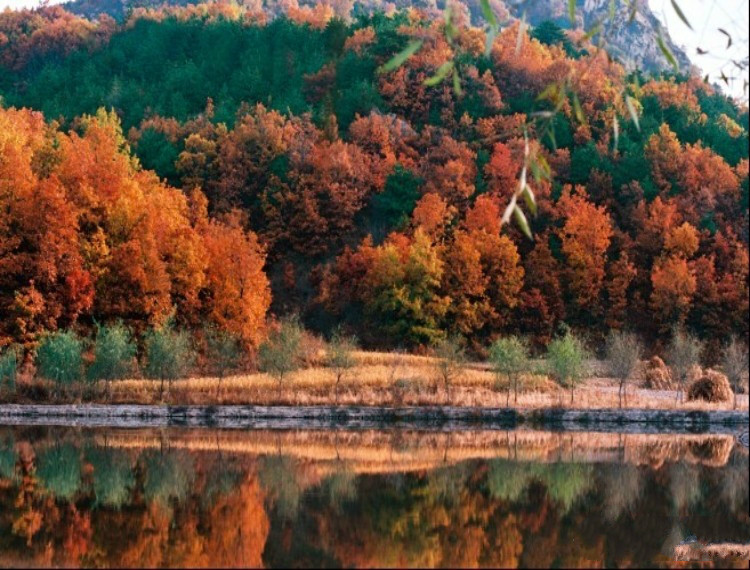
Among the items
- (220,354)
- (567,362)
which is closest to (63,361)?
(220,354)

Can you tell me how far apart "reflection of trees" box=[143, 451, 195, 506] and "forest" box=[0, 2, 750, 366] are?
2519 cm

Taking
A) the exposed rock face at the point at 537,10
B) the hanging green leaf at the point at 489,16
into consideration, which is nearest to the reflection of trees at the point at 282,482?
the hanging green leaf at the point at 489,16

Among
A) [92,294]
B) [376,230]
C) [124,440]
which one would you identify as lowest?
[124,440]

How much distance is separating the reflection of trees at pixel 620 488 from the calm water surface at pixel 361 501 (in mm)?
39

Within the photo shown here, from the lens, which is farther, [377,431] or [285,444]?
[377,431]

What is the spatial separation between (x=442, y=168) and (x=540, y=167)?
69.9m

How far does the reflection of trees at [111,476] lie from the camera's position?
19.1 m

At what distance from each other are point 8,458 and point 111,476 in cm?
465

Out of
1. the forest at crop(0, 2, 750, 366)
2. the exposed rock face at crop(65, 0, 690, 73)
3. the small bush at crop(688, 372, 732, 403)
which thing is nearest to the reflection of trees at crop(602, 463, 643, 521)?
the small bush at crop(688, 372, 732, 403)

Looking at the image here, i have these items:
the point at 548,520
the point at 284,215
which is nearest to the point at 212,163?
the point at 284,215

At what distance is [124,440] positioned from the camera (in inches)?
1204

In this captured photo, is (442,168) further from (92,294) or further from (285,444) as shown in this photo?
(285,444)

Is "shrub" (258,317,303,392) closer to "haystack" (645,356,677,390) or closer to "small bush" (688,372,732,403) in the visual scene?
"small bush" (688,372,732,403)

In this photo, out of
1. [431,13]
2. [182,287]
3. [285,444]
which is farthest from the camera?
[431,13]
